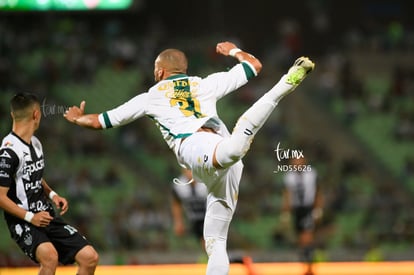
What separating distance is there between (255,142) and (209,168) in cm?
534

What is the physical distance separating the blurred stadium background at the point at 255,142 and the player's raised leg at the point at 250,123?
3420mm

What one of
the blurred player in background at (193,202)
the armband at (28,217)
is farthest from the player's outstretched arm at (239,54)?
the blurred player in background at (193,202)

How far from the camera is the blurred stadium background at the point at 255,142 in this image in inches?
483

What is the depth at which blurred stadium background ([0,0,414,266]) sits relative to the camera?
1227cm

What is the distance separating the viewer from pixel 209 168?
6.71m

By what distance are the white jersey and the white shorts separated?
103 millimetres

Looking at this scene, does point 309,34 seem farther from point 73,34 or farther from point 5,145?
point 5,145

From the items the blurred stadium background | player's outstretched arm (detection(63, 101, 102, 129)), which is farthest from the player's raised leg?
the blurred stadium background

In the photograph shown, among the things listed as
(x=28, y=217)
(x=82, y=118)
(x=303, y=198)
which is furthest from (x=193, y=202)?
(x=28, y=217)

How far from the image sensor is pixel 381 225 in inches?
573

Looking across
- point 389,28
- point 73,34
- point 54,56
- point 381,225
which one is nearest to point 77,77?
point 54,56

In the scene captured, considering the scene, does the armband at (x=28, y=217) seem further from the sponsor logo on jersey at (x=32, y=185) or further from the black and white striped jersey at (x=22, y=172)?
the sponsor logo on jersey at (x=32, y=185)

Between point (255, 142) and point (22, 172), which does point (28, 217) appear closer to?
point (22, 172)

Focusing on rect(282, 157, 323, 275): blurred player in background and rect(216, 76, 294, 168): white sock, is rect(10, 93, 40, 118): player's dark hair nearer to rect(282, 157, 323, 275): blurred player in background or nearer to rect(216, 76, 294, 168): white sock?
rect(216, 76, 294, 168): white sock
